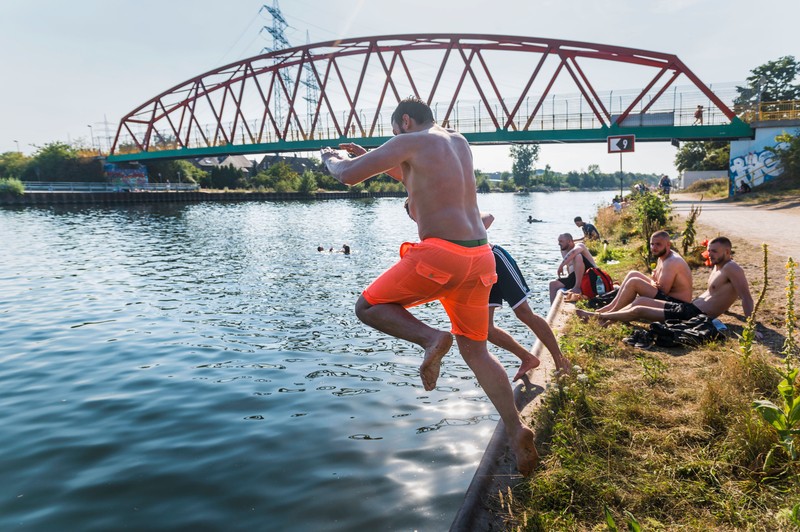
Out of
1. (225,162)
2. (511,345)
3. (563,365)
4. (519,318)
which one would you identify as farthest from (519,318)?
(225,162)

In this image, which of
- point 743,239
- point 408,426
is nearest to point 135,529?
point 408,426

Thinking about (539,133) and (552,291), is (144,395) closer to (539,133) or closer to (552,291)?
(552,291)

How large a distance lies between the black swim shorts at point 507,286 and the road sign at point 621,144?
16.9m

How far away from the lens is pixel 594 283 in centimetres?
828

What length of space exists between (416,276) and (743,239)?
12.1m

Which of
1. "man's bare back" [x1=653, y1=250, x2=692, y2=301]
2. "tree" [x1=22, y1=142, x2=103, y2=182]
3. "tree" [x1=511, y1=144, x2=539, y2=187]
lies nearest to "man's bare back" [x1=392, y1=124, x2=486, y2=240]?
"man's bare back" [x1=653, y1=250, x2=692, y2=301]

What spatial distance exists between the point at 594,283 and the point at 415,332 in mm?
5940

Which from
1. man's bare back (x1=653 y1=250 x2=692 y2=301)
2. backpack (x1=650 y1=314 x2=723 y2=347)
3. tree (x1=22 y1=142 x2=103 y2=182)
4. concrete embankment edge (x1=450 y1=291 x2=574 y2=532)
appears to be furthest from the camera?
tree (x1=22 y1=142 x2=103 y2=182)

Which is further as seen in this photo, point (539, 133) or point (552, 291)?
point (539, 133)

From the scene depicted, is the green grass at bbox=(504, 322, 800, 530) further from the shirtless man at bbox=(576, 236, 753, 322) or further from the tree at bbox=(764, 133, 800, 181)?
the tree at bbox=(764, 133, 800, 181)

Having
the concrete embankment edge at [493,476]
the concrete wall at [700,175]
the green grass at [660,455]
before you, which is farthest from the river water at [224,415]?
the concrete wall at [700,175]

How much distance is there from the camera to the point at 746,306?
19.1 ft

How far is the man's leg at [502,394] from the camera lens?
326 centimetres

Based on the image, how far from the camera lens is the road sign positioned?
20.0 metres
